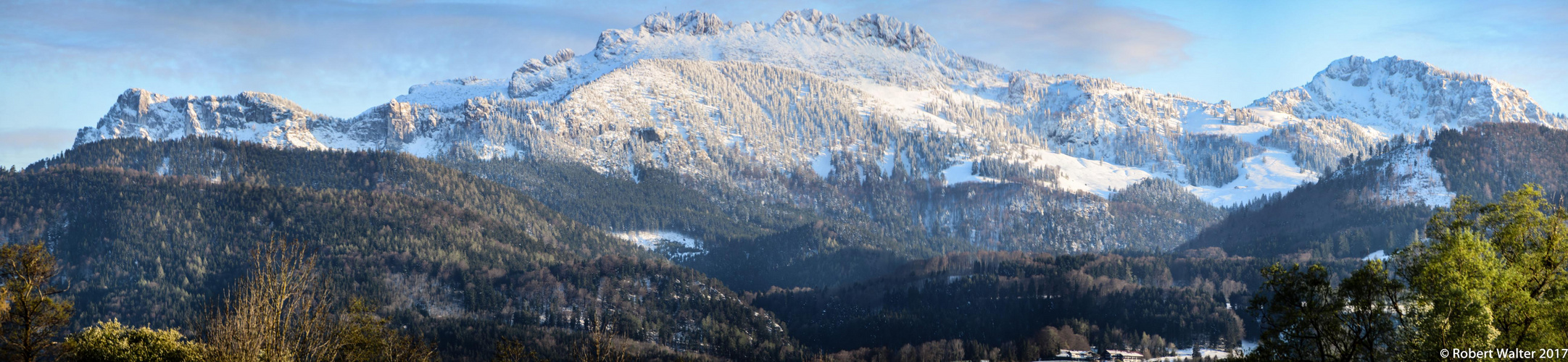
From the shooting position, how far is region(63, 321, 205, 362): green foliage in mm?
68062

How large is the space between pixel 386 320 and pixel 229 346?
41.6 m

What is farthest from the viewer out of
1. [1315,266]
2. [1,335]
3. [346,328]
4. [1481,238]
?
[346,328]

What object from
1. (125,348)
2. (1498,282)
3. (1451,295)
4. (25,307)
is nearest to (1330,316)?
(1451,295)

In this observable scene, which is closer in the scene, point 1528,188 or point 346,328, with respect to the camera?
point 1528,188

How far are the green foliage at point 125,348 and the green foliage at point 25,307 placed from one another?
5.67 metres

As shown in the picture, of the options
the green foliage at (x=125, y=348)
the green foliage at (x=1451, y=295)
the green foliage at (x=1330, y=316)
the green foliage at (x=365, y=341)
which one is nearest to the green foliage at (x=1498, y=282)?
the green foliage at (x=1451, y=295)

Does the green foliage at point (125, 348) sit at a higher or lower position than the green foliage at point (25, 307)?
lower

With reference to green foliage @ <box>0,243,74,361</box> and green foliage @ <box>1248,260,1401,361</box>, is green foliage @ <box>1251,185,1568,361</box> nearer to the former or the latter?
green foliage @ <box>1248,260,1401,361</box>

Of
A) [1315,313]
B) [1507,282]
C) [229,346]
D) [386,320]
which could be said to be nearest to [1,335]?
[229,346]

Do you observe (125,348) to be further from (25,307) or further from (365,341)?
(365,341)

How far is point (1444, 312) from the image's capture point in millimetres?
48250

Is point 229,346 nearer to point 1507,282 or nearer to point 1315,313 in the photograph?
point 1315,313

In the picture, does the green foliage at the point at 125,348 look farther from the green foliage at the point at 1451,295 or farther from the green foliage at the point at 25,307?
the green foliage at the point at 1451,295

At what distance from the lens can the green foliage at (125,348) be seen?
68062 mm
